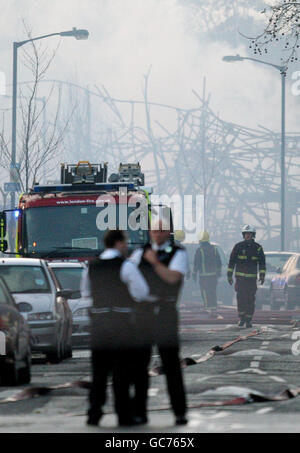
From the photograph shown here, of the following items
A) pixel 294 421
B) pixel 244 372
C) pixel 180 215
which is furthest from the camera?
pixel 180 215

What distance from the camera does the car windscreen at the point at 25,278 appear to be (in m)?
18.7

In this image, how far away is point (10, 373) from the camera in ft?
48.6

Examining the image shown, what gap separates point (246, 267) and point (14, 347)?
12.3m

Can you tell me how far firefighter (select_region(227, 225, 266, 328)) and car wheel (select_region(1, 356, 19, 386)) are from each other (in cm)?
1156

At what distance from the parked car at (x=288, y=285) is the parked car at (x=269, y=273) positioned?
0.66ft

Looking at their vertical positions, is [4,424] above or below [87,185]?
below

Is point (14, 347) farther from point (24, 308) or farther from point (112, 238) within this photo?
point (112, 238)

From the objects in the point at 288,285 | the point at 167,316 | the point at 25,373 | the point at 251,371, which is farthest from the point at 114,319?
the point at 288,285

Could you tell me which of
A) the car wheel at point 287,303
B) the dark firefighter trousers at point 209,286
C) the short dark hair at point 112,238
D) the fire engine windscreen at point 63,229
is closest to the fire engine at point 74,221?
the fire engine windscreen at point 63,229

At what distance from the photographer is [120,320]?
10.4 meters
